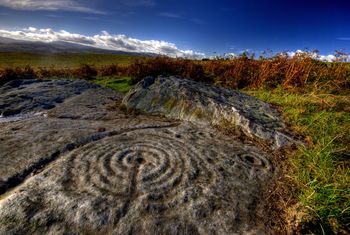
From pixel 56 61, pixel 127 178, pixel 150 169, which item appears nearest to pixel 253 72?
pixel 150 169

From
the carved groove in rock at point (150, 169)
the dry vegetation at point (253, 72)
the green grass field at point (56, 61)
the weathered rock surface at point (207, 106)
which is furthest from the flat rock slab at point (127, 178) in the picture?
the green grass field at point (56, 61)

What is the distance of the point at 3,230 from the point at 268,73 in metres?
9.72

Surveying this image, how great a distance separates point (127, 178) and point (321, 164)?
2.51m

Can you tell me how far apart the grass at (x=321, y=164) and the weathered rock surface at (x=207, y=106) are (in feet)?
1.51

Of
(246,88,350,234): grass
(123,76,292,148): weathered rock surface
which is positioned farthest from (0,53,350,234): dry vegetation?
(123,76,292,148): weathered rock surface

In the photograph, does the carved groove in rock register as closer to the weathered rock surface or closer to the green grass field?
the weathered rock surface

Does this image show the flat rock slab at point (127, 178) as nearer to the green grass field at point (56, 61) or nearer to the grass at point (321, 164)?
the grass at point (321, 164)

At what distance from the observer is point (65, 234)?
2525mm

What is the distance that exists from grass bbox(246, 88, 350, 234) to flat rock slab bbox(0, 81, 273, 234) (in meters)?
0.45

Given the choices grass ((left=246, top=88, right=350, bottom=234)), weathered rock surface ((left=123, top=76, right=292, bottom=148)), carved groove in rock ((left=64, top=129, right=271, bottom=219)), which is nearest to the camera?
grass ((left=246, top=88, right=350, bottom=234))

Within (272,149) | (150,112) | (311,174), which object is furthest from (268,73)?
(311,174)

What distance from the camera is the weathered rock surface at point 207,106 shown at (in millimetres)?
5102

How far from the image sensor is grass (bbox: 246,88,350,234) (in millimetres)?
2672

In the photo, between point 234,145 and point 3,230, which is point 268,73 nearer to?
point 234,145
